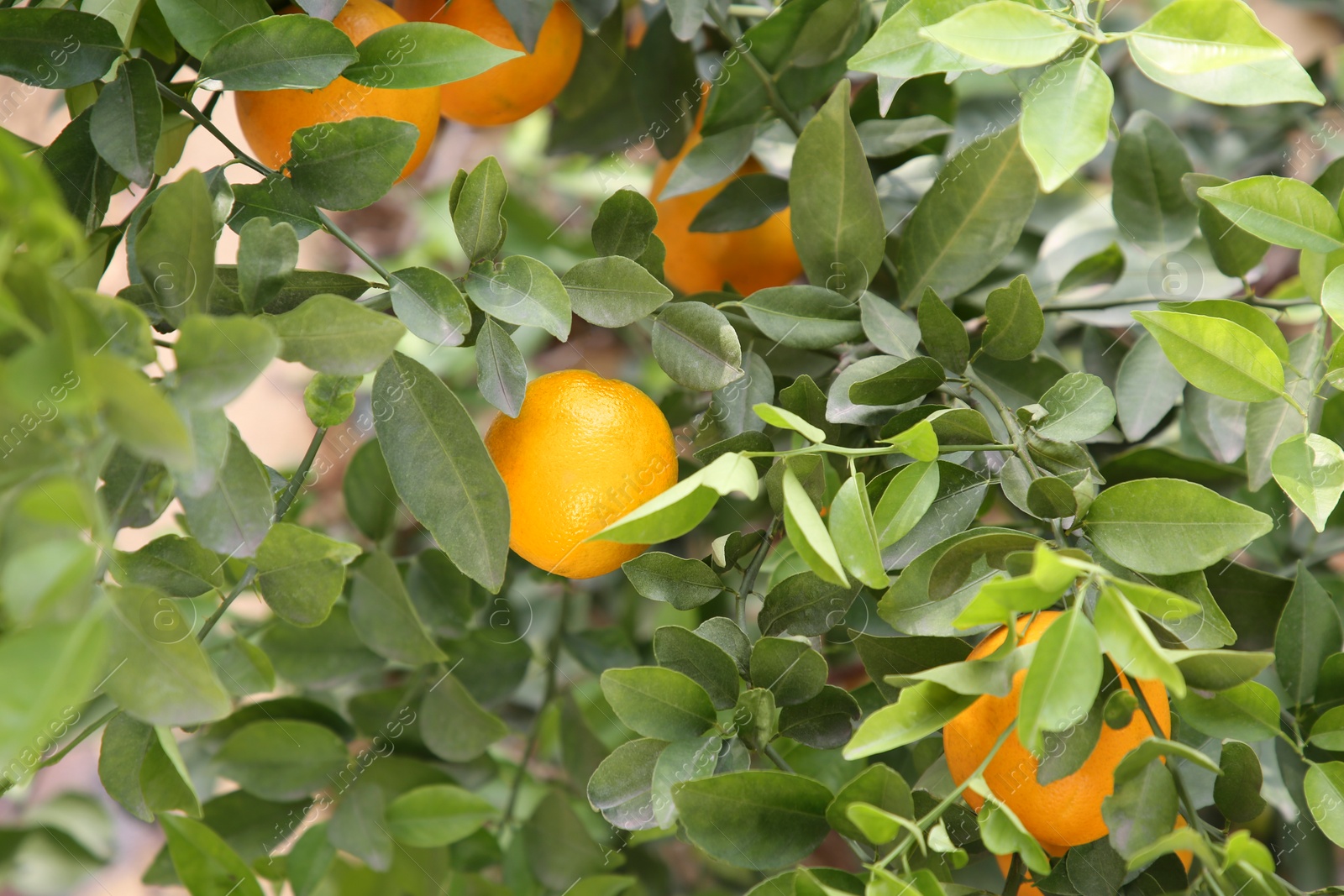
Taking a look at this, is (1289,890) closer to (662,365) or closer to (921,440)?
(921,440)

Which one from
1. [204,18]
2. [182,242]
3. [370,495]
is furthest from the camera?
[370,495]

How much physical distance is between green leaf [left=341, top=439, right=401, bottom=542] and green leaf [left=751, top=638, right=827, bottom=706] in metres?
0.36

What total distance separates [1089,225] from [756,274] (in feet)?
1.03

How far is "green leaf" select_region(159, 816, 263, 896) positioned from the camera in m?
0.42

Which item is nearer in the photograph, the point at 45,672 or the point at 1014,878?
the point at 45,672

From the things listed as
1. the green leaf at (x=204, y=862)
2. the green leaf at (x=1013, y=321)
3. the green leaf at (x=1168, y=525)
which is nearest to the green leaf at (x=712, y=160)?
the green leaf at (x=1013, y=321)

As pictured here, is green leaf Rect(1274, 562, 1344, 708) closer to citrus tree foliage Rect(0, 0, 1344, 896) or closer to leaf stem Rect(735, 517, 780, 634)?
citrus tree foliage Rect(0, 0, 1344, 896)

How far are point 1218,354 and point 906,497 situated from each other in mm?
136

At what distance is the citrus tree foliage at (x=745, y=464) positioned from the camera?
31 centimetres

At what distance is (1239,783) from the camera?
427 mm

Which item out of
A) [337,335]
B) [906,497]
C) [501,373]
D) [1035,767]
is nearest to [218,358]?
[337,335]

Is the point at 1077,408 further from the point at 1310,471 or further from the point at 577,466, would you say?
the point at 577,466

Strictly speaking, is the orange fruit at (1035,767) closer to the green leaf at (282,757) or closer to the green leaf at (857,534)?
the green leaf at (857,534)

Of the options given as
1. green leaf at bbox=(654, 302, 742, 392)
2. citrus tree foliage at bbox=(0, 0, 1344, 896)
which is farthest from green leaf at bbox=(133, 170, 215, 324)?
green leaf at bbox=(654, 302, 742, 392)
